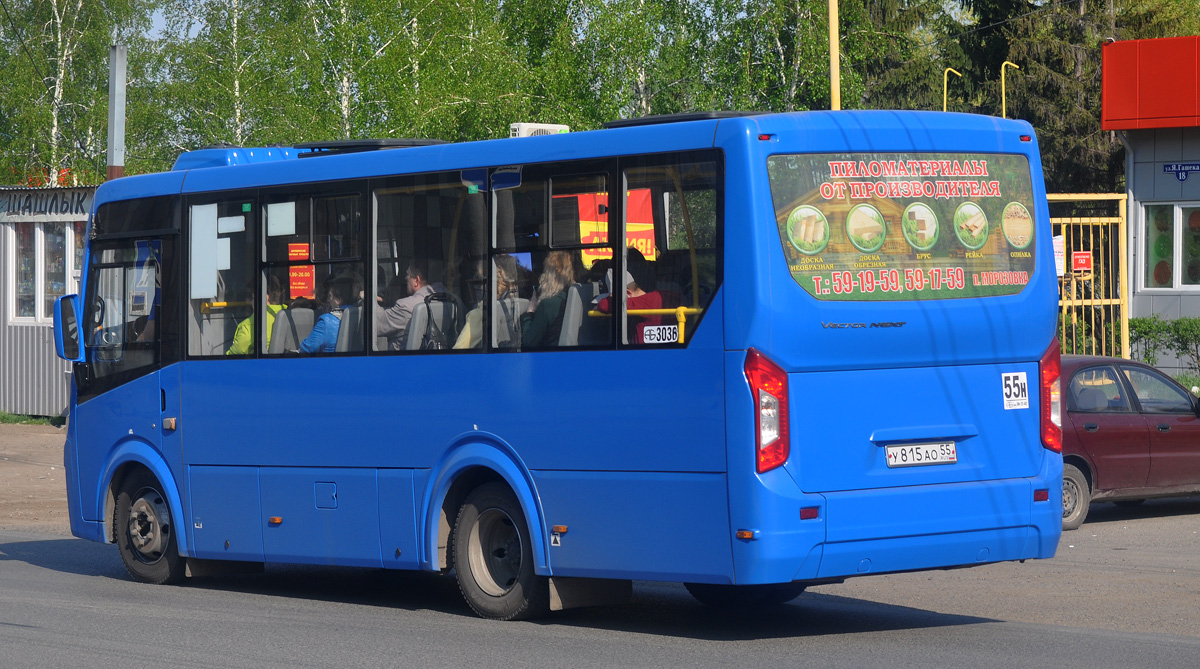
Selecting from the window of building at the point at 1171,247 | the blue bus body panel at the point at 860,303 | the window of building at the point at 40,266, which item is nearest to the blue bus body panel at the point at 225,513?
the blue bus body panel at the point at 860,303

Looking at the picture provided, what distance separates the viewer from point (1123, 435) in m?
13.8

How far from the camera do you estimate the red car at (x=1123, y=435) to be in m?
13.6

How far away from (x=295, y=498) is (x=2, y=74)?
4489 cm

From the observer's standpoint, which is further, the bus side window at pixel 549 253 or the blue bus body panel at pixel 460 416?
the bus side window at pixel 549 253

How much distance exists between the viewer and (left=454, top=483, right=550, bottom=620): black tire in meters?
8.95

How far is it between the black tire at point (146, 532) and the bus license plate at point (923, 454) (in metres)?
5.51

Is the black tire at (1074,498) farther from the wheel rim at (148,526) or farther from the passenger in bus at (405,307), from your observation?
the wheel rim at (148,526)

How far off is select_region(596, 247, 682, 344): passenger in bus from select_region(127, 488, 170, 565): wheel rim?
4612 mm

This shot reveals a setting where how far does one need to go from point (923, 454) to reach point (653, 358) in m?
1.50

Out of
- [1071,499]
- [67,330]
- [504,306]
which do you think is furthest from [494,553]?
[1071,499]

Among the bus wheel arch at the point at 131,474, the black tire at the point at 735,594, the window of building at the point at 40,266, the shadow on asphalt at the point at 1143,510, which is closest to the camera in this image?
the black tire at the point at 735,594

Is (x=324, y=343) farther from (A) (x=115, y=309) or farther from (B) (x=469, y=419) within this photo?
(A) (x=115, y=309)

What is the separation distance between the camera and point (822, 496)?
782 centimetres

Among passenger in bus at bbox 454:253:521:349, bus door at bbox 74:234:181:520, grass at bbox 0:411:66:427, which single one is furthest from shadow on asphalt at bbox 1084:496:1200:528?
grass at bbox 0:411:66:427
